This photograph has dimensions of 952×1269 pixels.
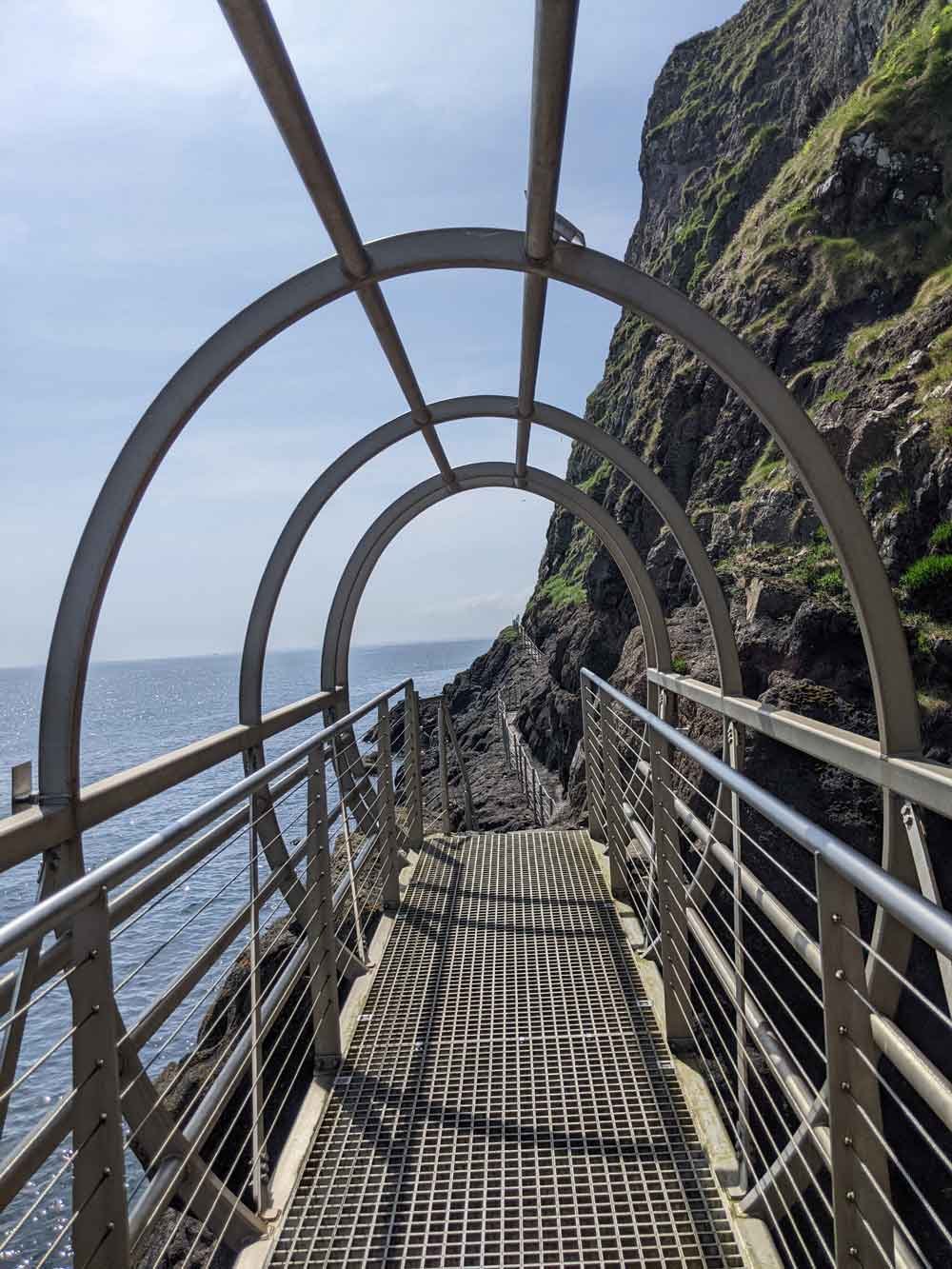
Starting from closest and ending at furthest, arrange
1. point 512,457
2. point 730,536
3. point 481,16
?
point 481,16 < point 512,457 < point 730,536

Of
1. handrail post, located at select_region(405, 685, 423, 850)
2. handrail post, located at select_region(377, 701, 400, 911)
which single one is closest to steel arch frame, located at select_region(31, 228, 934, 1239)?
handrail post, located at select_region(377, 701, 400, 911)

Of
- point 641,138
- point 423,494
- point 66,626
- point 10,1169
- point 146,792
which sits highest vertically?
point 641,138

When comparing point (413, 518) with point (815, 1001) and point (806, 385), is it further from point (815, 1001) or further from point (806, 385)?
point (806, 385)

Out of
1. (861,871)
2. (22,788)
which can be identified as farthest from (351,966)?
(861,871)

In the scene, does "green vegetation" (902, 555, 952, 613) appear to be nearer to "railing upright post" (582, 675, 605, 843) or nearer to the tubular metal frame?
"railing upright post" (582, 675, 605, 843)

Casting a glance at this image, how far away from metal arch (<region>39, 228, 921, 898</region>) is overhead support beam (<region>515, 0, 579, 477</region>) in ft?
0.74

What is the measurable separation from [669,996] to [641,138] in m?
47.3

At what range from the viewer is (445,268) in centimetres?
342

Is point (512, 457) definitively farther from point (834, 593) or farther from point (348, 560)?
point (834, 593)

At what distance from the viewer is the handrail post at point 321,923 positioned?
3379 mm

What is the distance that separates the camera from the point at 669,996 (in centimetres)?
346

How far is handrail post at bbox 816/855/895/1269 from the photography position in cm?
159

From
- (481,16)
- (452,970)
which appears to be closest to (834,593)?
A: (452,970)

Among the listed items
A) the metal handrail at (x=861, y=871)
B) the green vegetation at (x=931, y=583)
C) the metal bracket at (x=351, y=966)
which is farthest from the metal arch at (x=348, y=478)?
the green vegetation at (x=931, y=583)
